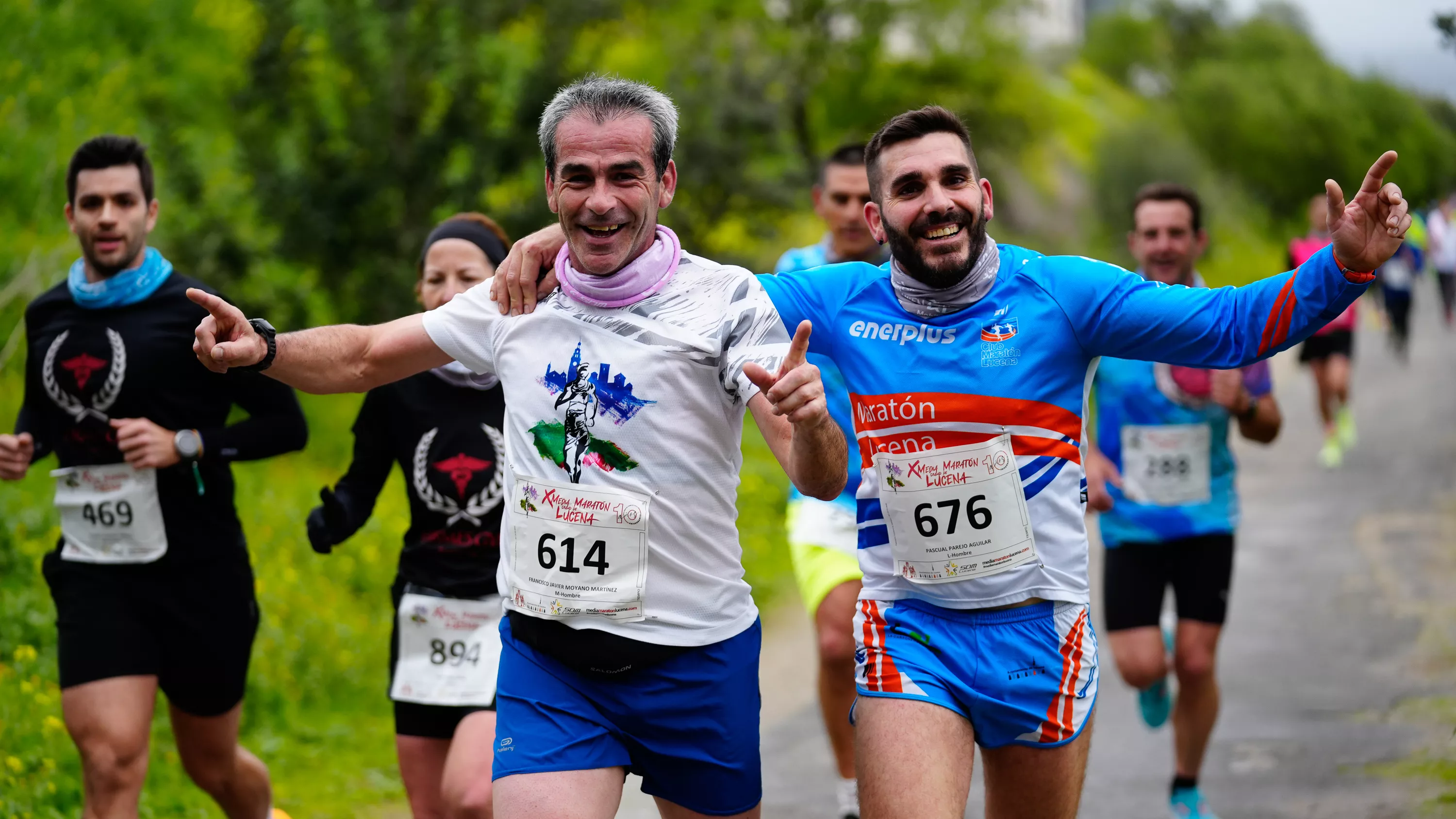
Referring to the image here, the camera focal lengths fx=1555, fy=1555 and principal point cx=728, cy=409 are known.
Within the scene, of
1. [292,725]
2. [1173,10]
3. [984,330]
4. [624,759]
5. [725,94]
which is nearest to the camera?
[624,759]

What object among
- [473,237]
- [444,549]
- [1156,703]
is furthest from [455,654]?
[1156,703]

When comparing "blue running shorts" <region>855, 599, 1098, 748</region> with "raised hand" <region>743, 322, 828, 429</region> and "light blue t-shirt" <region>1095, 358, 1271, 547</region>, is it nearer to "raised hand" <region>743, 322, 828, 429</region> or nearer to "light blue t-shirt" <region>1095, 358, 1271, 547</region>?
"raised hand" <region>743, 322, 828, 429</region>

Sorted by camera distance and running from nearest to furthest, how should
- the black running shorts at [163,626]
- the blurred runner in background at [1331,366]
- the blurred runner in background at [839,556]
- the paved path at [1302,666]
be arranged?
the black running shorts at [163,626]
the blurred runner in background at [839,556]
the paved path at [1302,666]
the blurred runner in background at [1331,366]

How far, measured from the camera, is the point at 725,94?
14906 mm

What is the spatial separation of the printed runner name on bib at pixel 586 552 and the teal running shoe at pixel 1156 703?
374 cm

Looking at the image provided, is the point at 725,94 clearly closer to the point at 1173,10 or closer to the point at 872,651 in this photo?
the point at 872,651

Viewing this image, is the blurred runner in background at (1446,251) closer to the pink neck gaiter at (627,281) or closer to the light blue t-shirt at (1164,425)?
the light blue t-shirt at (1164,425)

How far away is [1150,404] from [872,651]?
2844 millimetres

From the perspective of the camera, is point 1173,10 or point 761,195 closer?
point 761,195

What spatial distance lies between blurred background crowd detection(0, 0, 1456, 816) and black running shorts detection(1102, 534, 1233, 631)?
1656mm

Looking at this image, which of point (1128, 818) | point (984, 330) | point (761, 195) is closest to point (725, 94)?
point (761, 195)

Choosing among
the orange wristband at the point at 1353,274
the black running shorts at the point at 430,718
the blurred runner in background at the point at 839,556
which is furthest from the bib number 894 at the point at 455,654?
the orange wristband at the point at 1353,274

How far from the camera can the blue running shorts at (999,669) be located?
3893 mm

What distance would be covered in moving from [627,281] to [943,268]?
2.79 feet
